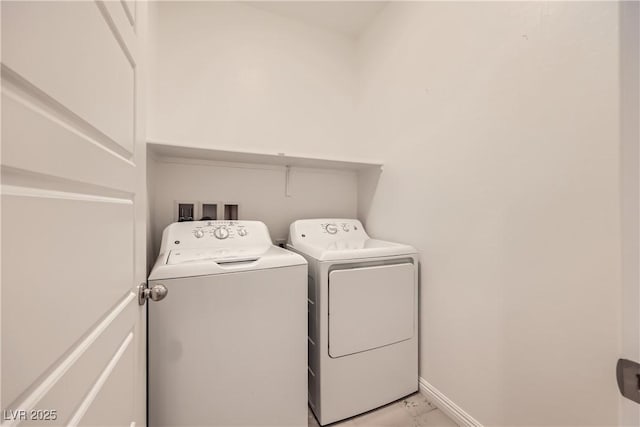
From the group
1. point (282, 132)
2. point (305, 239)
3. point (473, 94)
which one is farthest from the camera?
point (282, 132)

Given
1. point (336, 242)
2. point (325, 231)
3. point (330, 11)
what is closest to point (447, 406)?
point (336, 242)

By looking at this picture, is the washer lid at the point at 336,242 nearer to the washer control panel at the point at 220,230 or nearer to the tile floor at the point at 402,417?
the washer control panel at the point at 220,230

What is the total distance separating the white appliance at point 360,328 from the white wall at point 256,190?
0.57m

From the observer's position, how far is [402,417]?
4.61 ft

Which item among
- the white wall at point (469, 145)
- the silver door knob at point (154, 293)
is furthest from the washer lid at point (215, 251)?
the white wall at point (469, 145)

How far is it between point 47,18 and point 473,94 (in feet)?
5.19

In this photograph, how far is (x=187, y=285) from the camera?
107 cm

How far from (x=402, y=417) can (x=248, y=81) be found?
2.56m

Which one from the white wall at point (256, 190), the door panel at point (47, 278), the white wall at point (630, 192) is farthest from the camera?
the white wall at point (256, 190)

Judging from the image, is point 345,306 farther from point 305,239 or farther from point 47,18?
point 47,18

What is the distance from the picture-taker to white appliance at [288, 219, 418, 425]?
4.40 ft

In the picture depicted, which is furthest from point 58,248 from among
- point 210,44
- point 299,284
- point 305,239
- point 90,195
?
point 210,44

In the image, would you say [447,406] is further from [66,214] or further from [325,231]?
[66,214]

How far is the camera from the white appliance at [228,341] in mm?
1041
